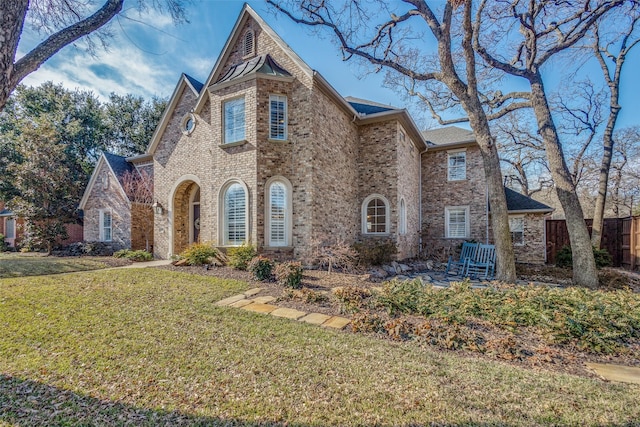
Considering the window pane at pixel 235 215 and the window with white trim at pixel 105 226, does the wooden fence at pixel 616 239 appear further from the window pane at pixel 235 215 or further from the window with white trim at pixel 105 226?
the window with white trim at pixel 105 226

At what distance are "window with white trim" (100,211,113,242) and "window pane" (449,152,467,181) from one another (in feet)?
59.5

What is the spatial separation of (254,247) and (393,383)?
696cm

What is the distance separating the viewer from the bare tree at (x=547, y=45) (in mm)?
8867

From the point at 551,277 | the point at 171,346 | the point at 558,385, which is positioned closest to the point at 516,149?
the point at 551,277

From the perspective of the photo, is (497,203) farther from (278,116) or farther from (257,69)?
(257,69)

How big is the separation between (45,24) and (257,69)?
17.2ft

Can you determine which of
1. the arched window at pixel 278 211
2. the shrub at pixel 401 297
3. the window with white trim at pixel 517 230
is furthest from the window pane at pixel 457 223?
the shrub at pixel 401 297

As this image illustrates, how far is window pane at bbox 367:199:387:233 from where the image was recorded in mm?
12164

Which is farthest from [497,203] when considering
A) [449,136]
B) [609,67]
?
[609,67]

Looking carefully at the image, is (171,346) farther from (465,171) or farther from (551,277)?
(465,171)

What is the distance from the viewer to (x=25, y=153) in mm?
14992

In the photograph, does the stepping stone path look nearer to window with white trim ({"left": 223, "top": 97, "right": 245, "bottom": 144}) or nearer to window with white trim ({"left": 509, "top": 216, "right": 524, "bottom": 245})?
window with white trim ({"left": 223, "top": 97, "right": 245, "bottom": 144})

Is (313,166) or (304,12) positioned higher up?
(304,12)

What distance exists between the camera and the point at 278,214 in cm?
979
